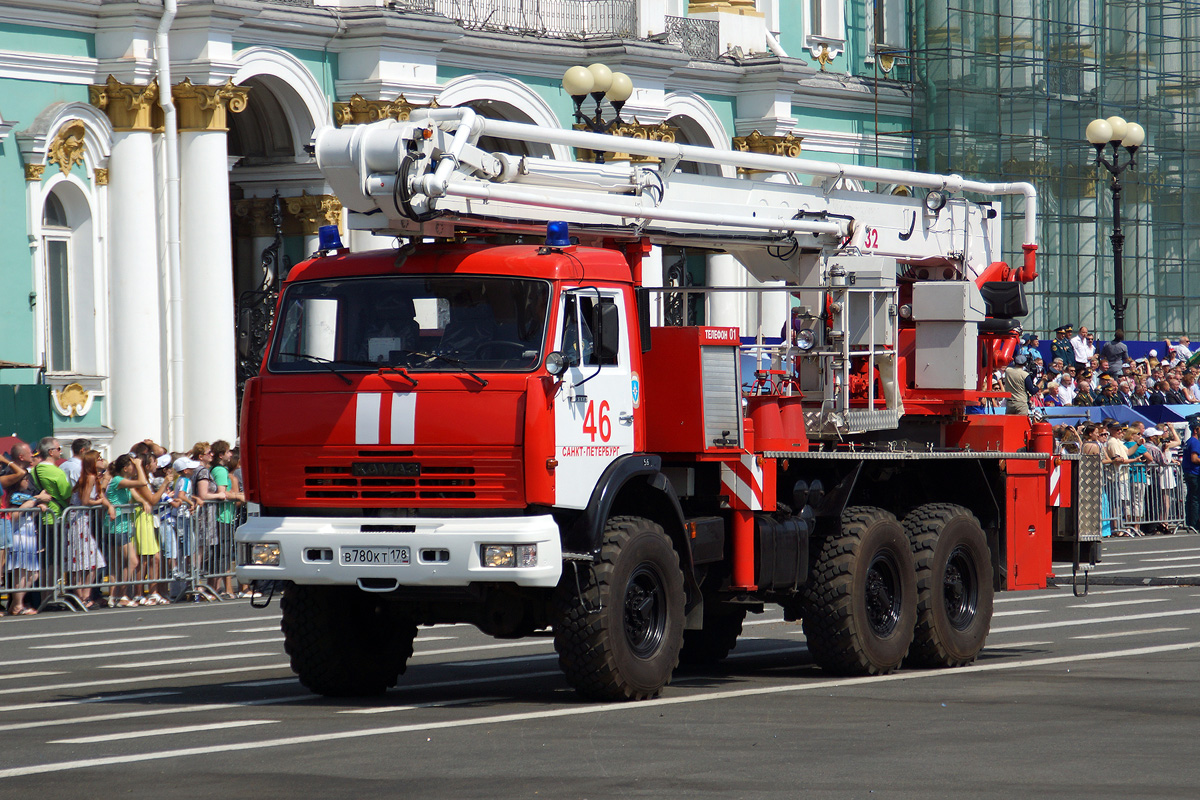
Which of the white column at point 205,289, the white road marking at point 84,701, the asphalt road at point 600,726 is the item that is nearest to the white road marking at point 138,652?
the asphalt road at point 600,726

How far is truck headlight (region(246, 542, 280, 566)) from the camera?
42.8ft

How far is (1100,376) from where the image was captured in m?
37.7

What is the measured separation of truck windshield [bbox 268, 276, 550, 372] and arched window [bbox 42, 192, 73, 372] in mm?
17873

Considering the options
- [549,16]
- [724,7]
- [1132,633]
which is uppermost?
[724,7]

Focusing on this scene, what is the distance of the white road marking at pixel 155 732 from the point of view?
455 inches

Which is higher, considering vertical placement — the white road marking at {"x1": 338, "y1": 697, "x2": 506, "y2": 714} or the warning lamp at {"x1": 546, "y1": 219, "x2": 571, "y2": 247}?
the warning lamp at {"x1": 546, "y1": 219, "x2": 571, "y2": 247}

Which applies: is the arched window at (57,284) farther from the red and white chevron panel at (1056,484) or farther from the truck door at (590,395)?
the truck door at (590,395)

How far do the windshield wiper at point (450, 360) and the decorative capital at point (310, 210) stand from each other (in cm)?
2155

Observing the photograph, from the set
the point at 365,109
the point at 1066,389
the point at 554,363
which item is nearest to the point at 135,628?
the point at 554,363

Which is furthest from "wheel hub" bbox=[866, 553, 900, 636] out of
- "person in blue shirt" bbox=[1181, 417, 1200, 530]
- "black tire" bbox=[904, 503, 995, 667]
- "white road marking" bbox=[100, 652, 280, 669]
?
"person in blue shirt" bbox=[1181, 417, 1200, 530]

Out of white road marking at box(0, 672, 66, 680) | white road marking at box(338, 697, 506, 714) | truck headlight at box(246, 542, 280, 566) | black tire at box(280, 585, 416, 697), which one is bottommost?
white road marking at box(0, 672, 66, 680)

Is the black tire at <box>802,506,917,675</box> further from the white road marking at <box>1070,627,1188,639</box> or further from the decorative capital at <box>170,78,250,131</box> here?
the decorative capital at <box>170,78,250,131</box>

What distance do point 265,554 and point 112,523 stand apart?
9.59 metres

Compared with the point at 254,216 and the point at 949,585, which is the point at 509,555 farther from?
the point at 254,216
